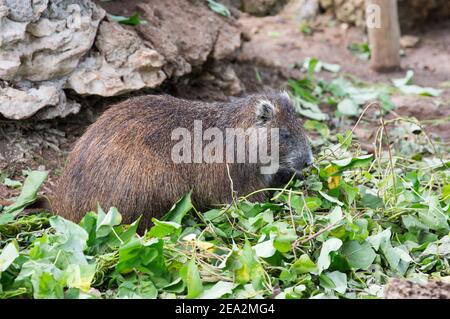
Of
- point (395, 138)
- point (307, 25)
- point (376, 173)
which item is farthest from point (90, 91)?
point (307, 25)

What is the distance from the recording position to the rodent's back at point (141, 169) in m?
5.19

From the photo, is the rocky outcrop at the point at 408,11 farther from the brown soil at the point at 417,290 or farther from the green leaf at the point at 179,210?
the brown soil at the point at 417,290

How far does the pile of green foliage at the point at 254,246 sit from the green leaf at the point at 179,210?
10mm

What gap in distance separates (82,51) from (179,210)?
1964 mm

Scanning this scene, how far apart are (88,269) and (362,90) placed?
5.26 metres

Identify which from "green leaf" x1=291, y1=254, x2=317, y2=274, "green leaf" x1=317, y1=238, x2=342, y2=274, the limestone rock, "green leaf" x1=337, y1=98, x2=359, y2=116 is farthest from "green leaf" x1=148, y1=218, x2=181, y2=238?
"green leaf" x1=337, y1=98, x2=359, y2=116

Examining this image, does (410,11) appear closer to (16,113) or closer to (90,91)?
(90,91)

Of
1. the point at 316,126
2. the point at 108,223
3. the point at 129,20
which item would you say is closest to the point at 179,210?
the point at 108,223

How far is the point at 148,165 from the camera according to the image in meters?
5.28

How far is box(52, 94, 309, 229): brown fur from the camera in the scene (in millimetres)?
5195

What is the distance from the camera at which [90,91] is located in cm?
641

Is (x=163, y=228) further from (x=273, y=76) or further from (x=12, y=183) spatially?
(x=273, y=76)

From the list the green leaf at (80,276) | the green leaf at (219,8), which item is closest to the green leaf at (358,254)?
the green leaf at (80,276)

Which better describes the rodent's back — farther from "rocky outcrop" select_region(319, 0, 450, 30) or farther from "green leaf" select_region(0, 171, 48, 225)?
"rocky outcrop" select_region(319, 0, 450, 30)
